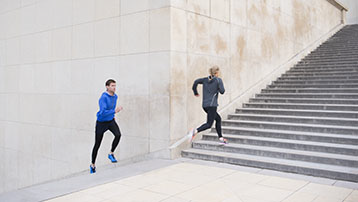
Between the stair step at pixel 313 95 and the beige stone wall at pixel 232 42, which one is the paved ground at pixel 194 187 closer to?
the beige stone wall at pixel 232 42

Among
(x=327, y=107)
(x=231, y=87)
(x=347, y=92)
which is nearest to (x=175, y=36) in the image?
(x=231, y=87)

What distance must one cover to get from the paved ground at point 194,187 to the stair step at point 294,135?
5.28ft

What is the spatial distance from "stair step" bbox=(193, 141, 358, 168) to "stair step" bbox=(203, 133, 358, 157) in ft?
0.44

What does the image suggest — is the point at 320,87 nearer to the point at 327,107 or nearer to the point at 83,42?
the point at 327,107

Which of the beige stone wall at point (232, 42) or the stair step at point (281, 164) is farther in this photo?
the beige stone wall at point (232, 42)

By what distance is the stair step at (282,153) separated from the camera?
623 centimetres

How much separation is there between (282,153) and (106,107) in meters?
3.58

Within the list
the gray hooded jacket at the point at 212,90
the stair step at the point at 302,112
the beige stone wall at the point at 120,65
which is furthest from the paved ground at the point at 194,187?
the stair step at the point at 302,112

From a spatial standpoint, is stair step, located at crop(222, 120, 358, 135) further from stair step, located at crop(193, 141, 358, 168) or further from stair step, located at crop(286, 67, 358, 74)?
stair step, located at crop(286, 67, 358, 74)

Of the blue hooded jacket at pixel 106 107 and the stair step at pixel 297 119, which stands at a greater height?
the blue hooded jacket at pixel 106 107

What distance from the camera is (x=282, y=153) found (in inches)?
272

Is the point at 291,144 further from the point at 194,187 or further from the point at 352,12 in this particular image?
Result: the point at 352,12

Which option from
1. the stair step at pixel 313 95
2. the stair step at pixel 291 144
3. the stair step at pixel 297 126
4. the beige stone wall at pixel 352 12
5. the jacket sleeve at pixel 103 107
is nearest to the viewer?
the jacket sleeve at pixel 103 107

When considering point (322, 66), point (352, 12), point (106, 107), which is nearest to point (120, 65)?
point (106, 107)
